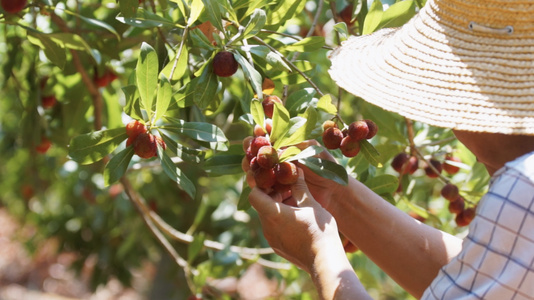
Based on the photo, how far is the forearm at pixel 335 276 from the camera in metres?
1.29

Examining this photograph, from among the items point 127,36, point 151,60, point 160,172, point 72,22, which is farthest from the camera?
point 160,172

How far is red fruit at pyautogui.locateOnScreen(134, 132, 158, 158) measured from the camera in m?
1.47

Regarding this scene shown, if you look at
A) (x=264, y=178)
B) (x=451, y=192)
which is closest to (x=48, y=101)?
(x=264, y=178)

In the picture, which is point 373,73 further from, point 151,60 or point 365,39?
point 151,60

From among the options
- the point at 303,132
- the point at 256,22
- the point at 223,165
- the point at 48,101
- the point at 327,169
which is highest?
the point at 256,22

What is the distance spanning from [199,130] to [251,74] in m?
0.17

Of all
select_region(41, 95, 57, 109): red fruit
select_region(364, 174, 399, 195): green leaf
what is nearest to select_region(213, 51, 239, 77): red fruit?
select_region(364, 174, 399, 195): green leaf

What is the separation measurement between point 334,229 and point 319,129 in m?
0.27

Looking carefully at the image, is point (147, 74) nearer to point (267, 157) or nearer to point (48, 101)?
point (267, 157)

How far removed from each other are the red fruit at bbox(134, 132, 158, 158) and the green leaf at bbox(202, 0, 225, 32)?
295 millimetres

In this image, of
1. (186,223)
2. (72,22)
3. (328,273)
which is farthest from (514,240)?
(186,223)

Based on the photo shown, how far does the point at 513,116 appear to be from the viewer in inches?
44.2

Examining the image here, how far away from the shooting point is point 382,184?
1870mm

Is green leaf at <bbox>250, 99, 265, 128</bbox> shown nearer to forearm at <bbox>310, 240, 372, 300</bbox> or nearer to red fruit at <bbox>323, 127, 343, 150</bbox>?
red fruit at <bbox>323, 127, 343, 150</bbox>
